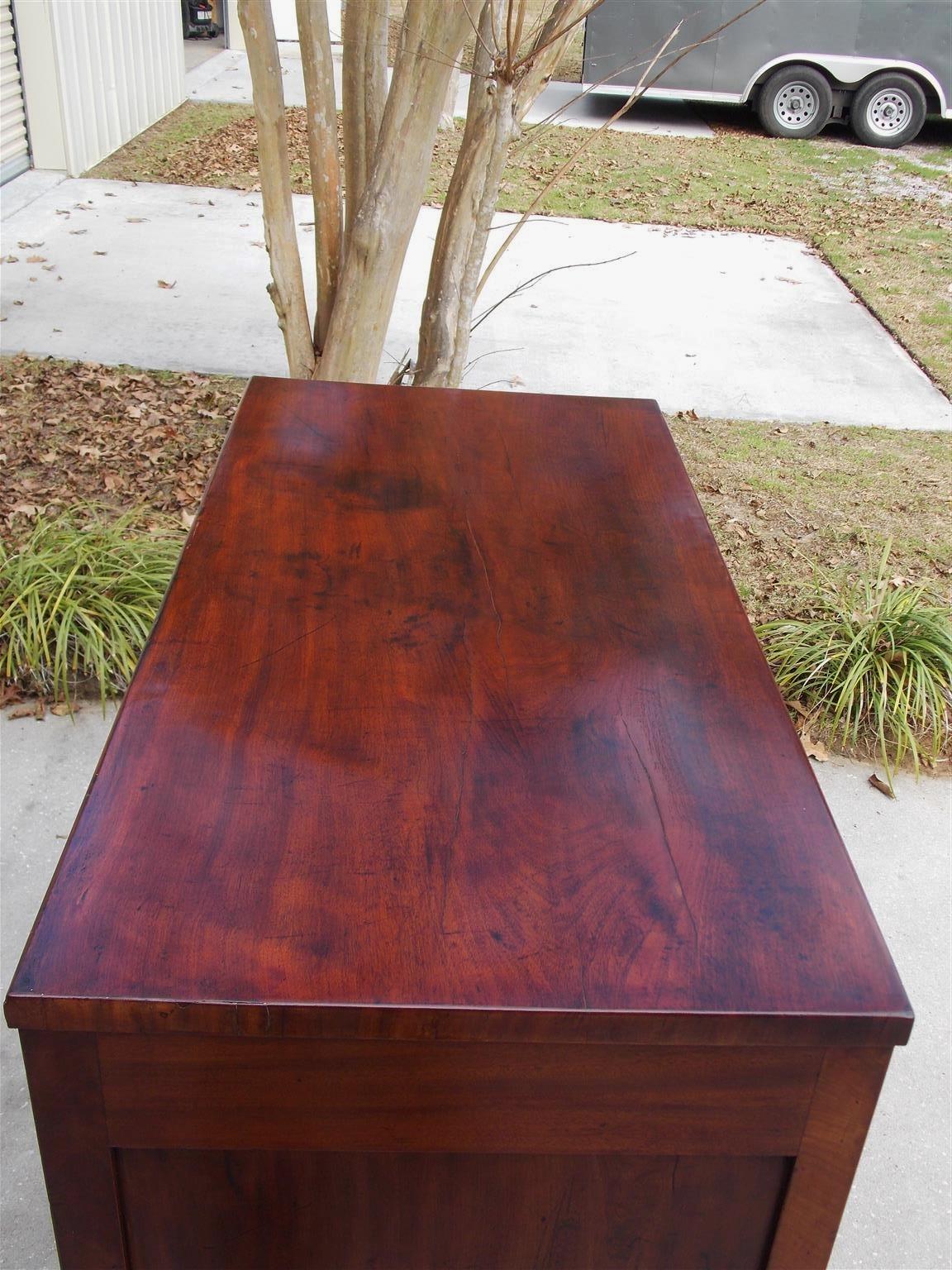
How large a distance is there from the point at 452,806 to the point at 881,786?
2078mm

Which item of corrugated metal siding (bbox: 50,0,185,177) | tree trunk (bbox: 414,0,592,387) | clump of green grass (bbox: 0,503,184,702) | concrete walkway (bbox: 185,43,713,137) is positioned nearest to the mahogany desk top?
clump of green grass (bbox: 0,503,184,702)

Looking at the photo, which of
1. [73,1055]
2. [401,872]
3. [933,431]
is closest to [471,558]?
[401,872]

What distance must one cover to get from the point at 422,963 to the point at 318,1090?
19 cm

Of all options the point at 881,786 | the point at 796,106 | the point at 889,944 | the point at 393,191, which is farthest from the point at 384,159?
the point at 796,106

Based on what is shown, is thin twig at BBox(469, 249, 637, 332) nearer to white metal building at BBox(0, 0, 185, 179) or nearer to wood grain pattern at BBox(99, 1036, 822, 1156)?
wood grain pattern at BBox(99, 1036, 822, 1156)

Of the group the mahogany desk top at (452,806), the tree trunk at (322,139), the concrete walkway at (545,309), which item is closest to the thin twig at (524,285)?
the concrete walkway at (545,309)

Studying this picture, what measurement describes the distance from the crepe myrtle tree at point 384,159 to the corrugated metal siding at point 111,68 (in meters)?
4.75

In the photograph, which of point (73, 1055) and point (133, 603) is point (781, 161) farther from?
point (73, 1055)

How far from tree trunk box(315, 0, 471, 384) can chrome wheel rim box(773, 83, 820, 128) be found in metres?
8.57

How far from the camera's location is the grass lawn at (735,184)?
7559 millimetres

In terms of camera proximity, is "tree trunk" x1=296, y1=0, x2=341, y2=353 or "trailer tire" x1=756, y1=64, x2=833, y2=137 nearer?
"tree trunk" x1=296, y1=0, x2=341, y2=353

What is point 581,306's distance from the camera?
657 centimetres

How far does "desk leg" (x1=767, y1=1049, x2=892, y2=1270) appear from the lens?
4.05 feet

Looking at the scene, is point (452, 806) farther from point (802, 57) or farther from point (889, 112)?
point (889, 112)
